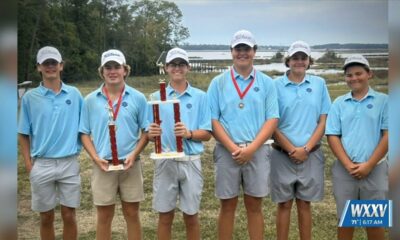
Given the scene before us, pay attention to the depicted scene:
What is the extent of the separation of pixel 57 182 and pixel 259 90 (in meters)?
1.46

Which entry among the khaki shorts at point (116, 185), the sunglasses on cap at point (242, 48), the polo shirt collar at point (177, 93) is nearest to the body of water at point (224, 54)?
the sunglasses on cap at point (242, 48)

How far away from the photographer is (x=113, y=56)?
395cm

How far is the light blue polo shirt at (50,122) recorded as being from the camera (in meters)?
3.96

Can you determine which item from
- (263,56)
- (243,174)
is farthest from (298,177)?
(263,56)

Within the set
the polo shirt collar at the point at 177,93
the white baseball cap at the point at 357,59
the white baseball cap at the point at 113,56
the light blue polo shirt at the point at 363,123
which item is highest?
the white baseball cap at the point at 113,56

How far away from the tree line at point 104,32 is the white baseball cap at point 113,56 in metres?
0.07

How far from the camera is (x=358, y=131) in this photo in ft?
13.0

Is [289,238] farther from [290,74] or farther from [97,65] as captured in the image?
[97,65]

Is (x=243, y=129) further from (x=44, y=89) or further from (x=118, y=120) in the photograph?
(x=44, y=89)

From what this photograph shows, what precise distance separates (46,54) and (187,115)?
98 centimetres

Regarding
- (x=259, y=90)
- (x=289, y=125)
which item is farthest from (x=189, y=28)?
(x=289, y=125)

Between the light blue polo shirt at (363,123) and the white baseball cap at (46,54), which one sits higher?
the white baseball cap at (46,54)

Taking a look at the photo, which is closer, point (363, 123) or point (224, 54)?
point (363, 123)

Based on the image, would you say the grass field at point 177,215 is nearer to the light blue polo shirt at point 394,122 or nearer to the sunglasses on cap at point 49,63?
the sunglasses on cap at point 49,63
